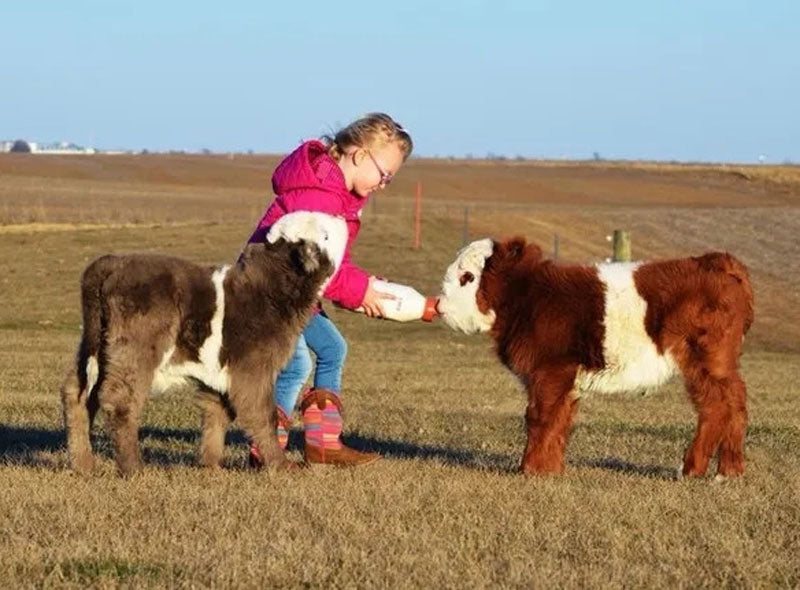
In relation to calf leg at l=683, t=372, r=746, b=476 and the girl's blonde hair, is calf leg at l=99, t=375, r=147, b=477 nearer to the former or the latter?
the girl's blonde hair

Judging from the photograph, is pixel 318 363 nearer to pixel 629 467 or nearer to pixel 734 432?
pixel 629 467

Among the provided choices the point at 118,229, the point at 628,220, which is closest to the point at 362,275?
the point at 118,229

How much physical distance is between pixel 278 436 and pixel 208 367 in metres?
0.77

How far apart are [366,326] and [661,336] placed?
1821cm

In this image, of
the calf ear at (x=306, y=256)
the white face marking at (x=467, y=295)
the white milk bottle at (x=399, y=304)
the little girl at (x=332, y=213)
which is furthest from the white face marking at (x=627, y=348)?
the calf ear at (x=306, y=256)

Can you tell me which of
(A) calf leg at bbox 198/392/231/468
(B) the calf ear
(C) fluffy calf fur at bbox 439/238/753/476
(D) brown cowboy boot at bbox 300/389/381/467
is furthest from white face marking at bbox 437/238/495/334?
(A) calf leg at bbox 198/392/231/468

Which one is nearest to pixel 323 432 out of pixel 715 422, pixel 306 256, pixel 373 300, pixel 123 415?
pixel 373 300

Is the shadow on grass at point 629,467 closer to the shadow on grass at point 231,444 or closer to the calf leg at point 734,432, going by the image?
the shadow on grass at point 231,444

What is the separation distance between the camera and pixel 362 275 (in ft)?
29.9

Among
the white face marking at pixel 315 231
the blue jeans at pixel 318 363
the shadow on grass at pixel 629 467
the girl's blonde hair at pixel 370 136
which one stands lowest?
the shadow on grass at pixel 629 467

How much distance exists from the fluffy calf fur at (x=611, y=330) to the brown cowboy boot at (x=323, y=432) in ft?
3.15

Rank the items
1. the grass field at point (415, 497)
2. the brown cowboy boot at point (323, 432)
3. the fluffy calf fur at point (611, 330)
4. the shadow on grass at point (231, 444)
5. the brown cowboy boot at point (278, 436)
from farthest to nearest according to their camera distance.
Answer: the shadow on grass at point (231, 444)
the brown cowboy boot at point (323, 432)
the fluffy calf fur at point (611, 330)
the brown cowboy boot at point (278, 436)
the grass field at point (415, 497)

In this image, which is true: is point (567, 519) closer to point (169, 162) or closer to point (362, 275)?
point (362, 275)

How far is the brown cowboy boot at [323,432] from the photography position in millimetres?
9414
